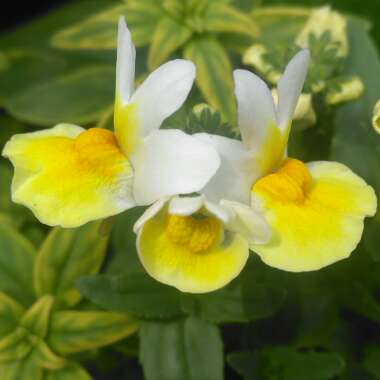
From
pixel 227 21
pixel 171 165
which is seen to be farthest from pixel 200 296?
pixel 227 21

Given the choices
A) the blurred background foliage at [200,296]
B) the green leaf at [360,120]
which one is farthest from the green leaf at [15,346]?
the green leaf at [360,120]

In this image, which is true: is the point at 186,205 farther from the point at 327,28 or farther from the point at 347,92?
the point at 327,28

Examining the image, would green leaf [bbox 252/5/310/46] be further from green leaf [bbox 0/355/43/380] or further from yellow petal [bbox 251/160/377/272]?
green leaf [bbox 0/355/43/380]

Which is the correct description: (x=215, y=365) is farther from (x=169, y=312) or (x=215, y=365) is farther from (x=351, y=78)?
(x=351, y=78)

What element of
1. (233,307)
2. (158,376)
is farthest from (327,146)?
(158,376)

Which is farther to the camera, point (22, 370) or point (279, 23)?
point (279, 23)
